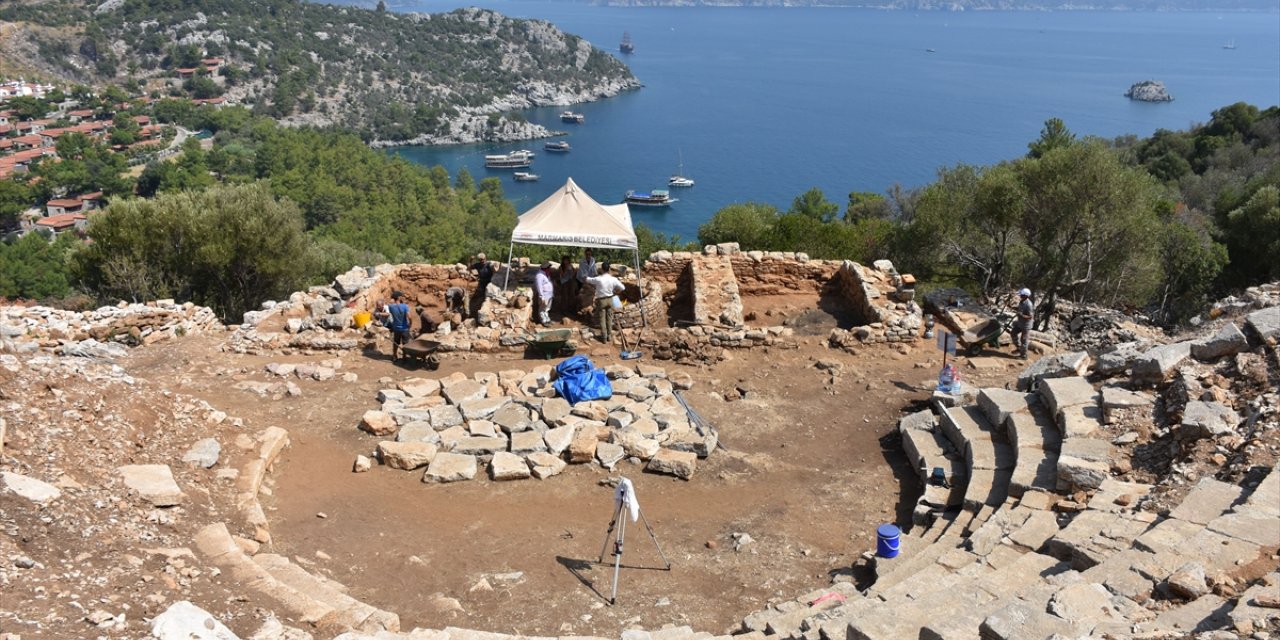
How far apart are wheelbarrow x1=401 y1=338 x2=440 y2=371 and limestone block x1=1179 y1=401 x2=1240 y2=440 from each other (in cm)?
1196

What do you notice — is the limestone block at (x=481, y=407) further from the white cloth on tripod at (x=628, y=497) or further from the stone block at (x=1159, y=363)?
the stone block at (x=1159, y=363)

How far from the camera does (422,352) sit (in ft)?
50.1

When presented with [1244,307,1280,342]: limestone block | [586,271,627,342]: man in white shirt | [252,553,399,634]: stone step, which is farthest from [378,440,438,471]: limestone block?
[1244,307,1280,342]: limestone block

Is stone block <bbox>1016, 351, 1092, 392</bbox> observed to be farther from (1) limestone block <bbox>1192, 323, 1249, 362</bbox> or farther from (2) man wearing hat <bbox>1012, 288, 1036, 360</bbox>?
(2) man wearing hat <bbox>1012, 288, 1036, 360</bbox>

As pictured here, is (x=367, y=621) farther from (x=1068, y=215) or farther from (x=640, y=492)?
(x=1068, y=215)

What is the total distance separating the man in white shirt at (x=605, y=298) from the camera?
16.8 meters

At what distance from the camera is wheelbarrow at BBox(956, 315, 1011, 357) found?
53.6 ft

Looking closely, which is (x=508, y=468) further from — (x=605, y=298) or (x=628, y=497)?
(x=605, y=298)

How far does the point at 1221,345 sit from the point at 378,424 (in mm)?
12705

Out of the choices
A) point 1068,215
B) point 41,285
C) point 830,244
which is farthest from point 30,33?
point 1068,215

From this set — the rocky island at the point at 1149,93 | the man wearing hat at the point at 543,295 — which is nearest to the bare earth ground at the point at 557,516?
the man wearing hat at the point at 543,295

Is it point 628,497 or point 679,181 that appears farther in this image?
point 679,181

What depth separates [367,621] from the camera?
26.3 feet

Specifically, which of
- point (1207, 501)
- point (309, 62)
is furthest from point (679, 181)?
point (1207, 501)
